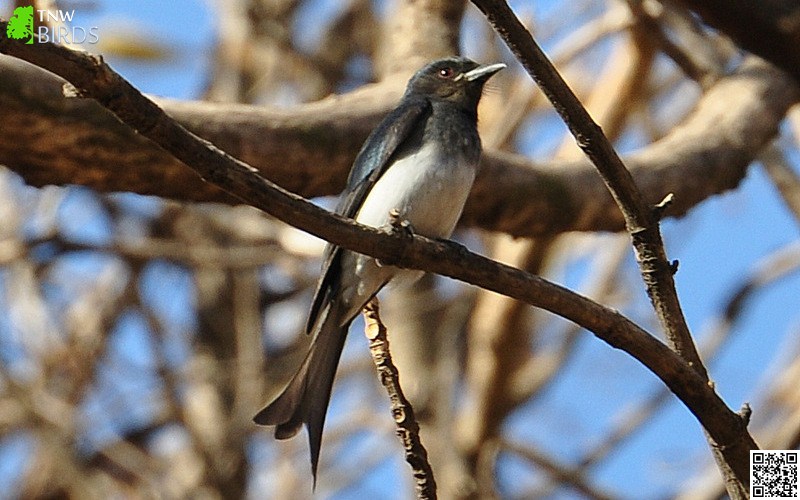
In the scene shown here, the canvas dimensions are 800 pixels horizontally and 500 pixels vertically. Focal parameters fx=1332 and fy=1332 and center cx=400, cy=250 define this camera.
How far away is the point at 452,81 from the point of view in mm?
4559

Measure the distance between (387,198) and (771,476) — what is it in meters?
1.37

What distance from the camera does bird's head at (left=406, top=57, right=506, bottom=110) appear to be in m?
4.48

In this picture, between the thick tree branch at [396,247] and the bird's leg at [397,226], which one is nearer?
the thick tree branch at [396,247]

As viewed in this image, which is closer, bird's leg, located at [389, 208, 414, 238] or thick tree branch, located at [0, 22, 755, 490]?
thick tree branch, located at [0, 22, 755, 490]

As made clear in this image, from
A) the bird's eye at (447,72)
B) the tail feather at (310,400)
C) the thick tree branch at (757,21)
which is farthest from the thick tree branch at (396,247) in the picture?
the thick tree branch at (757,21)

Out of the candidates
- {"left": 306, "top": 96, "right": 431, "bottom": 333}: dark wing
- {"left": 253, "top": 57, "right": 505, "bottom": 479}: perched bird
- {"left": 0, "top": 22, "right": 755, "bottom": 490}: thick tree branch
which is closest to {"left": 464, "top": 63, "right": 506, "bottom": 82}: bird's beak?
{"left": 253, "top": 57, "right": 505, "bottom": 479}: perched bird

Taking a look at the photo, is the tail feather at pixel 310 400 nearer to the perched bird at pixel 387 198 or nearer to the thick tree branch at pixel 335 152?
the perched bird at pixel 387 198

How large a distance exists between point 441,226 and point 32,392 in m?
3.78

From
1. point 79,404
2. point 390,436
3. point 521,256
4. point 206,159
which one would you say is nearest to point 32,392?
point 79,404

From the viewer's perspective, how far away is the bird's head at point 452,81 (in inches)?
177

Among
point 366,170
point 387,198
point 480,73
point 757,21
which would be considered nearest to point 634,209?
point 387,198

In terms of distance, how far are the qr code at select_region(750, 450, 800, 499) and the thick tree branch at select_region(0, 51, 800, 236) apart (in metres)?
1.21

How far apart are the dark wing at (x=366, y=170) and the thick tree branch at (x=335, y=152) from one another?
0.60 ft

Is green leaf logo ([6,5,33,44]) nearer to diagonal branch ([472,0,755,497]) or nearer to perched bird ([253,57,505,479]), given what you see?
diagonal branch ([472,0,755,497])
